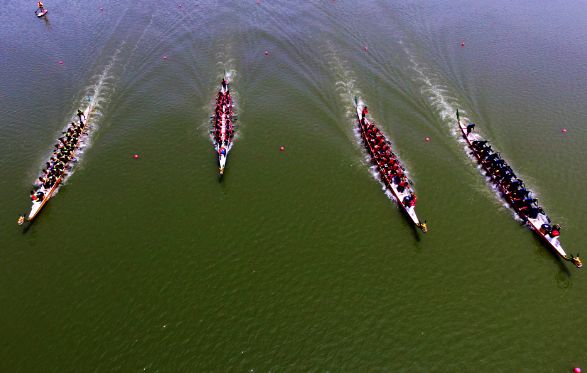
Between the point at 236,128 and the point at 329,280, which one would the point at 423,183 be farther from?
the point at 236,128

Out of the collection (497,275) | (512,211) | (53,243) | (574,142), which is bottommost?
(497,275)

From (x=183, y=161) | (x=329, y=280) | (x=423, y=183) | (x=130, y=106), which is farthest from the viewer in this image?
(x=130, y=106)

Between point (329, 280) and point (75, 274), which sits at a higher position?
point (75, 274)

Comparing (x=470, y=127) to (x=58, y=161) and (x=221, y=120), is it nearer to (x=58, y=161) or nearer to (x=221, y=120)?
(x=221, y=120)

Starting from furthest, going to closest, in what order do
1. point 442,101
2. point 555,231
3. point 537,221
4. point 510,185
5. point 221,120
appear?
1. point 442,101
2. point 221,120
3. point 510,185
4. point 537,221
5. point 555,231

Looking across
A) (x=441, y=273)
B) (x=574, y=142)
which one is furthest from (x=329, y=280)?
(x=574, y=142)

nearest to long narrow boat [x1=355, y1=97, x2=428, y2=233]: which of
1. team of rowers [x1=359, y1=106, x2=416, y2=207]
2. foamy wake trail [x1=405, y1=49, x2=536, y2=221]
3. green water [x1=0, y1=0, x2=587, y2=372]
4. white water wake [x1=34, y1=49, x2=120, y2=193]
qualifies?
team of rowers [x1=359, y1=106, x2=416, y2=207]

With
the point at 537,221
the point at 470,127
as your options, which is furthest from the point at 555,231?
the point at 470,127
